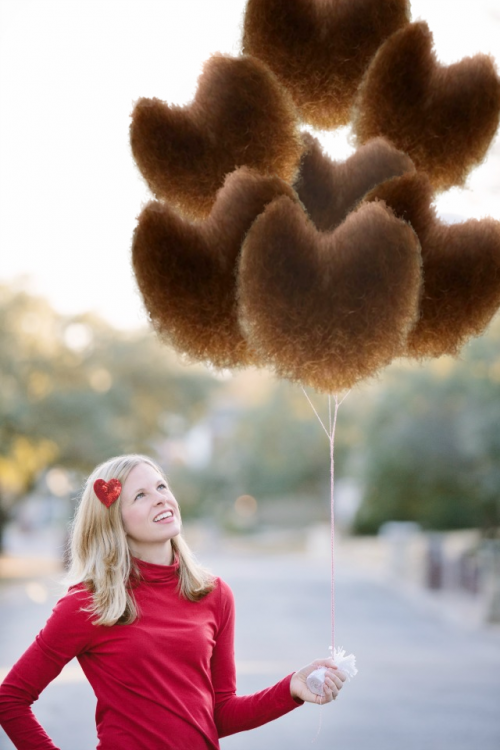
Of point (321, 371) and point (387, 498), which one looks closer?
point (321, 371)

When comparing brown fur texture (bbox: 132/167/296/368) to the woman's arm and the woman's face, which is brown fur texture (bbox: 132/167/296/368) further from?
the woman's arm

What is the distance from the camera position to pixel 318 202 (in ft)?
7.81

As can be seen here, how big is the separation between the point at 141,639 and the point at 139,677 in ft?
0.29

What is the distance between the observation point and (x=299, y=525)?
150 feet

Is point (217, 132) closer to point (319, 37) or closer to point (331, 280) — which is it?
point (319, 37)

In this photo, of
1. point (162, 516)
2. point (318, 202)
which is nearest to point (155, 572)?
point (162, 516)

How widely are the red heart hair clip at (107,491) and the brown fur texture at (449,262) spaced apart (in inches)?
34.2

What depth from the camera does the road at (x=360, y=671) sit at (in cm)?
712

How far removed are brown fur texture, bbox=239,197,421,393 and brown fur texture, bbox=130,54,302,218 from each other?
0.25 m

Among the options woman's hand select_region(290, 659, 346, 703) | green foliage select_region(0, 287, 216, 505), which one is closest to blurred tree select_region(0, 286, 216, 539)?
green foliage select_region(0, 287, 216, 505)

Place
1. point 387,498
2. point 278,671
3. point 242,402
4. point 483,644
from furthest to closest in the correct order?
1. point 242,402
2. point 387,498
3. point 483,644
4. point 278,671

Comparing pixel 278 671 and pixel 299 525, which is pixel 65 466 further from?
pixel 299 525

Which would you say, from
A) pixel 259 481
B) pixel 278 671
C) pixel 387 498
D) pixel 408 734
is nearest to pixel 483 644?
pixel 278 671

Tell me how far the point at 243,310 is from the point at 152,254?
256 millimetres
